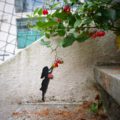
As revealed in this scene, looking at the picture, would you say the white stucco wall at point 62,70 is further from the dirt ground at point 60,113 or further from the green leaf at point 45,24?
the green leaf at point 45,24

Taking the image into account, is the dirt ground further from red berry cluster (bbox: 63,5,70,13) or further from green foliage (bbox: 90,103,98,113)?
red berry cluster (bbox: 63,5,70,13)

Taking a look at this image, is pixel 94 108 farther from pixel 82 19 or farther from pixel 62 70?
pixel 82 19

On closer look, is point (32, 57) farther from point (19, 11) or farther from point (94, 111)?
point (19, 11)

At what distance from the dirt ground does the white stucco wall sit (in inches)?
3.9

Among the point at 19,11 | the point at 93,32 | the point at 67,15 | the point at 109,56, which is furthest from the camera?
the point at 19,11

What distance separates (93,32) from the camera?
190 centimetres

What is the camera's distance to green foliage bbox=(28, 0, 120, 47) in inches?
64.5

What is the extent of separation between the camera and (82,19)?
5.49 ft

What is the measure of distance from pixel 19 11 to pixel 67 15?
2505mm

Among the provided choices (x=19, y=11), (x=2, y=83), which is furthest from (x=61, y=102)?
(x=19, y=11)

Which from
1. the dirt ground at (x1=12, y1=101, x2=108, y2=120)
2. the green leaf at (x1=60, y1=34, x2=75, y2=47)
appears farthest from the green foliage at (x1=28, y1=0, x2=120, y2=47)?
the dirt ground at (x1=12, y1=101, x2=108, y2=120)

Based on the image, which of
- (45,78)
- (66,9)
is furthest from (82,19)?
(45,78)

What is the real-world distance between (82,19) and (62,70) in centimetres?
58

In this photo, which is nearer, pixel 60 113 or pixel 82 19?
pixel 82 19
